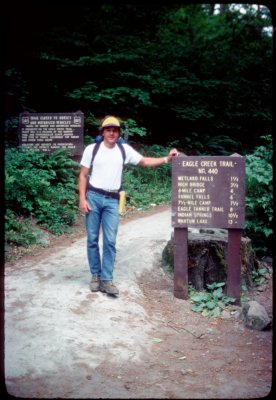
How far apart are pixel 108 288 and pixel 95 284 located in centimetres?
22

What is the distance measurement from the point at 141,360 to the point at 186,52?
15.5 metres

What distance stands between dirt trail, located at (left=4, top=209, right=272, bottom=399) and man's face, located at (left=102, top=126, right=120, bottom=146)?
1.96 metres

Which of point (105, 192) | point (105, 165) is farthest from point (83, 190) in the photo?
point (105, 165)

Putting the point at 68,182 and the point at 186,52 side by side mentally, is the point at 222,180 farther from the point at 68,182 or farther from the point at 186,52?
the point at 186,52

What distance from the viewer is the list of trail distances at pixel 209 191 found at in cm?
551

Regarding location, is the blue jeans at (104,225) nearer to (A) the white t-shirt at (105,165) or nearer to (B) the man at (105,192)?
(B) the man at (105,192)

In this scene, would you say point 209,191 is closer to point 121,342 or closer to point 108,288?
point 108,288

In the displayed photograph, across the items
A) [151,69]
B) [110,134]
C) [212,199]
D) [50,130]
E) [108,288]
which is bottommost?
[108,288]

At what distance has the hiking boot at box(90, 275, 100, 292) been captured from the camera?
5182 millimetres

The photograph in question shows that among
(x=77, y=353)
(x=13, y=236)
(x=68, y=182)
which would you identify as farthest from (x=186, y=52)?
(x=77, y=353)

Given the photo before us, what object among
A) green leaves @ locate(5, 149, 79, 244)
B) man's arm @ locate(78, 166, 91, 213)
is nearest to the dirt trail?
man's arm @ locate(78, 166, 91, 213)

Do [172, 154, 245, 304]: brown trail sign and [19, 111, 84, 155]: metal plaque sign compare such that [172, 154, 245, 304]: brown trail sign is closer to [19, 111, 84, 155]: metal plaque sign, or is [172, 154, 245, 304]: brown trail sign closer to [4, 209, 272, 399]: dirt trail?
[4, 209, 272, 399]: dirt trail

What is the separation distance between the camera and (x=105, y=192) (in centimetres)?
506

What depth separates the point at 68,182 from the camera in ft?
33.5
